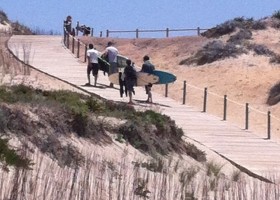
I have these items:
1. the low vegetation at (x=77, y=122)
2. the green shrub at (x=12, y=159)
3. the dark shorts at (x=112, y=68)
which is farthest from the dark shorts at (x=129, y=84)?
the green shrub at (x=12, y=159)

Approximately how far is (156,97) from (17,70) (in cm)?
582

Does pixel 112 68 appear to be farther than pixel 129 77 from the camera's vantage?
Yes

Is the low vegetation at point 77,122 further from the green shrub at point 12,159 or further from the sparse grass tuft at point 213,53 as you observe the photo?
the sparse grass tuft at point 213,53

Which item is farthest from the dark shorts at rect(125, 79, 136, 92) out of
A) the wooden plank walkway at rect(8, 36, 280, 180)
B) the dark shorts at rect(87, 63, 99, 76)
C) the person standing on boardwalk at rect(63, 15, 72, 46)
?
the person standing on boardwalk at rect(63, 15, 72, 46)

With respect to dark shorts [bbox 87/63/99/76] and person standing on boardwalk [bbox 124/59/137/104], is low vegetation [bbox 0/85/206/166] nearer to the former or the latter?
person standing on boardwalk [bbox 124/59/137/104]

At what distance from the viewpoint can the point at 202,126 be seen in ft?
92.3

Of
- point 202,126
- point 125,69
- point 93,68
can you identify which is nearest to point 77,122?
point 202,126

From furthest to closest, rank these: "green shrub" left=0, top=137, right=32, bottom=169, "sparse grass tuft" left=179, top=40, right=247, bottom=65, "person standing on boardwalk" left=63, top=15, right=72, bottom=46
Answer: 1. "person standing on boardwalk" left=63, top=15, right=72, bottom=46
2. "sparse grass tuft" left=179, top=40, right=247, bottom=65
3. "green shrub" left=0, top=137, right=32, bottom=169

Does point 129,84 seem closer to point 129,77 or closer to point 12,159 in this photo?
point 129,77

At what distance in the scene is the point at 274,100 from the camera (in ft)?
134

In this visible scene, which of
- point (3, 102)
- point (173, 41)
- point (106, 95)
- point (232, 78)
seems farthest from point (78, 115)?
point (173, 41)

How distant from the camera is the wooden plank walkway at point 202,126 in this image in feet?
76.1

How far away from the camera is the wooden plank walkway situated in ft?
76.1

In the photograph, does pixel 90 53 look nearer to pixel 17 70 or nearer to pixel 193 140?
pixel 17 70
